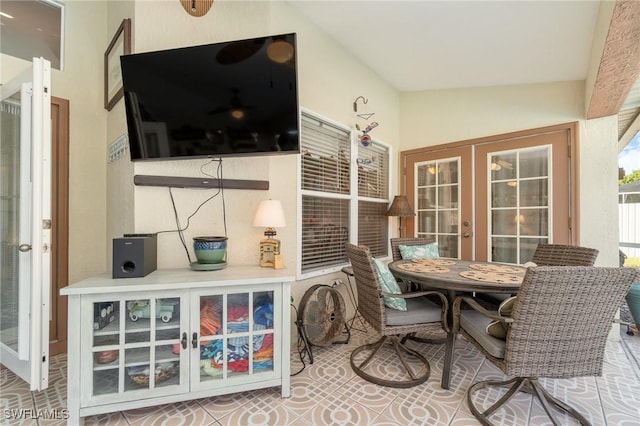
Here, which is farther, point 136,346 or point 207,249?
point 207,249

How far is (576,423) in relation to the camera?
1651 mm

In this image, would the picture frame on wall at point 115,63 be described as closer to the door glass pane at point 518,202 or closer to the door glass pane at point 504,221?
the door glass pane at point 518,202

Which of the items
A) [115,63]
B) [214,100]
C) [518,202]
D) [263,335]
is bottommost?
[263,335]

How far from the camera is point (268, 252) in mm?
2232

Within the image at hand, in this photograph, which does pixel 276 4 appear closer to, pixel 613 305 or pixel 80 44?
pixel 80 44

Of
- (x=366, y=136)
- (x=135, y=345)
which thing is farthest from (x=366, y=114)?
(x=135, y=345)

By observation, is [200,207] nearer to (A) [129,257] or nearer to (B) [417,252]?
(A) [129,257]

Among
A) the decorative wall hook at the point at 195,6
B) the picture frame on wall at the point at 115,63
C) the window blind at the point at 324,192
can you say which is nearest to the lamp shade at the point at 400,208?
the window blind at the point at 324,192

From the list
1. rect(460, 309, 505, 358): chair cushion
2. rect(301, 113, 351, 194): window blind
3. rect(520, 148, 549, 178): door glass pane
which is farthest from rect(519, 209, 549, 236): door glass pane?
rect(301, 113, 351, 194): window blind

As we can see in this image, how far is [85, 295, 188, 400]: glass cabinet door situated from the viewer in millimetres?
1621

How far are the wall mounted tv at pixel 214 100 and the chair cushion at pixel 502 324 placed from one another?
1613 millimetres

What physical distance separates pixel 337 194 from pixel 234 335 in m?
1.87

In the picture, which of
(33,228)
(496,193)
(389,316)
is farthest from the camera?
(496,193)

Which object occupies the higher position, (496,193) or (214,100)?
(214,100)
